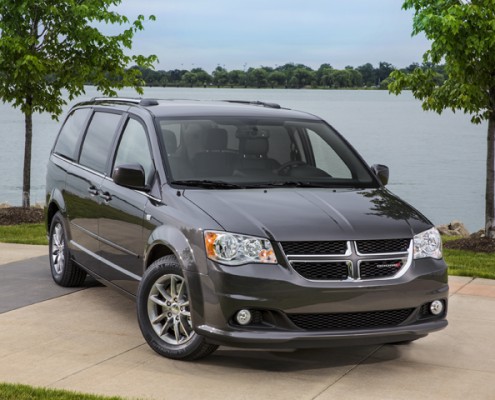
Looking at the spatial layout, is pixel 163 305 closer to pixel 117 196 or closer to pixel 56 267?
pixel 117 196

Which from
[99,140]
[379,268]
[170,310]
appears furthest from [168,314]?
[99,140]

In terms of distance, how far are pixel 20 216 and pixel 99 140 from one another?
8695mm

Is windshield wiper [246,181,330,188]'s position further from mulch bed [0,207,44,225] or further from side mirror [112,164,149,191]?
mulch bed [0,207,44,225]

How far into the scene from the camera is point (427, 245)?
21.9 feet

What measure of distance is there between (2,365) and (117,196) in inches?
67.9

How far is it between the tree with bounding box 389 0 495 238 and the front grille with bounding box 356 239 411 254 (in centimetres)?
681

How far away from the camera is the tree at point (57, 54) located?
17078 mm

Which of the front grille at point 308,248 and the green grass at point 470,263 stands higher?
the front grille at point 308,248

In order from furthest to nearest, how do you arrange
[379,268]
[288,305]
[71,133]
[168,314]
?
[71,133], [168,314], [379,268], [288,305]

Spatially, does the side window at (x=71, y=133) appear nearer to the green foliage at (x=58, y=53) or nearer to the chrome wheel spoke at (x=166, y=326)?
the chrome wheel spoke at (x=166, y=326)

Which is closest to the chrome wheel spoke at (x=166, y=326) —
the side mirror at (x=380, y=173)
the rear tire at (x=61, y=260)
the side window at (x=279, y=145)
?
the side window at (x=279, y=145)

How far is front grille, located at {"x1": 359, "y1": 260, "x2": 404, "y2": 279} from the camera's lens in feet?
20.6

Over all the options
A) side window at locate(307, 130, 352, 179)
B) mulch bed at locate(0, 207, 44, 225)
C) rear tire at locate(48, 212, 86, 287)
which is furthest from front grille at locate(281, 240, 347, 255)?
mulch bed at locate(0, 207, 44, 225)

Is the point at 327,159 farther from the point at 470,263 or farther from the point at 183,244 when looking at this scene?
the point at 470,263
